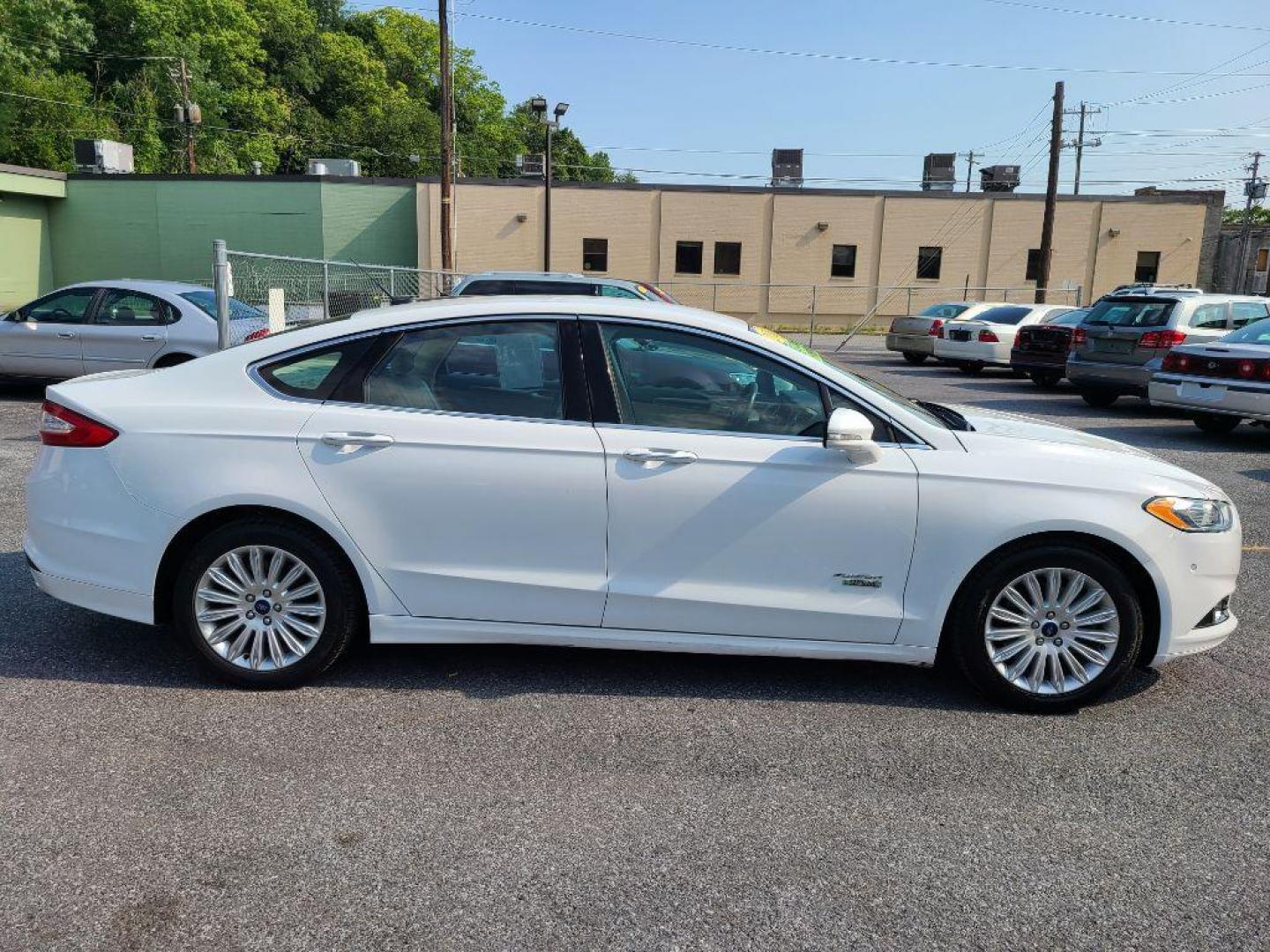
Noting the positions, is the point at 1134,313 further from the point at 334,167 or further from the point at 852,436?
the point at 334,167

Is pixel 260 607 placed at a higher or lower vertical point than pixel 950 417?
lower

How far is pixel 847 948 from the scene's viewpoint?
2.63 meters

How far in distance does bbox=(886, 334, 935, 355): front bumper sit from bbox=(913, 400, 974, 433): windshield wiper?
17.7m

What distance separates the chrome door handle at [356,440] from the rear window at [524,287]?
756 centimetres

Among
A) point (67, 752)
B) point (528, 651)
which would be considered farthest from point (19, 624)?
point (528, 651)

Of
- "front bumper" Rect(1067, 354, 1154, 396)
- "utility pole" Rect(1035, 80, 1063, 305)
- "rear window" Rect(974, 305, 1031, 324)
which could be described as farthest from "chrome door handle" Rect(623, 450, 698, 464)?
"utility pole" Rect(1035, 80, 1063, 305)

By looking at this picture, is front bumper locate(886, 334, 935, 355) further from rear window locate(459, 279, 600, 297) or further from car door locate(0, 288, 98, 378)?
car door locate(0, 288, 98, 378)

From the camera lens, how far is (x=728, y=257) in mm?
40562

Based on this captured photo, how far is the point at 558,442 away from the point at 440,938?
1935 mm

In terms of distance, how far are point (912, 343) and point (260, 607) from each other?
67.6 ft

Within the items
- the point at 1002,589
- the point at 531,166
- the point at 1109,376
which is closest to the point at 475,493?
the point at 1002,589

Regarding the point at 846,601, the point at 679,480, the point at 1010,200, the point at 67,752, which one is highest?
the point at 1010,200

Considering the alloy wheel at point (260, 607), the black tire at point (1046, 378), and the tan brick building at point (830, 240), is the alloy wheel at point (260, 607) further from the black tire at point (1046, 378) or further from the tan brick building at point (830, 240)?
the tan brick building at point (830, 240)

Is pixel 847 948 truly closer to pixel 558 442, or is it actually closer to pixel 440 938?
pixel 440 938
